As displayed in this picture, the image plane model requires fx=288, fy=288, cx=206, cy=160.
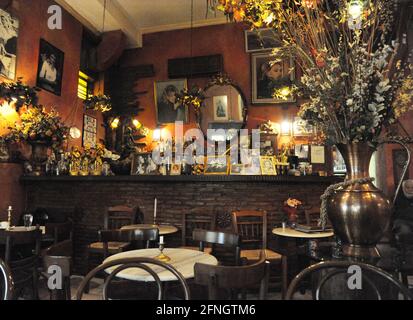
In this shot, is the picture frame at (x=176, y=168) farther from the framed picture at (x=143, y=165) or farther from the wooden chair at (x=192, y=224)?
the wooden chair at (x=192, y=224)

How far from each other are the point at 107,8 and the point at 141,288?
572cm

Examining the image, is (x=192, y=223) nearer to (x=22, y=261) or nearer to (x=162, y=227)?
(x=162, y=227)

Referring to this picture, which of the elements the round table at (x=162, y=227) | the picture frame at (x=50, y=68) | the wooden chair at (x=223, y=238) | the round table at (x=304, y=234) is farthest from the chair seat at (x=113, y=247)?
the picture frame at (x=50, y=68)

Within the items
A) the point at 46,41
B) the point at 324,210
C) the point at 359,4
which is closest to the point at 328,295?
the point at 324,210

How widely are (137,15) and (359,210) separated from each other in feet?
22.4

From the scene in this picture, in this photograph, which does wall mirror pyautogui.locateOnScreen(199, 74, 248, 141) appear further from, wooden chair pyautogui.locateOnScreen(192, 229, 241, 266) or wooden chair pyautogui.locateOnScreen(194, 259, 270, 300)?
wooden chair pyautogui.locateOnScreen(194, 259, 270, 300)

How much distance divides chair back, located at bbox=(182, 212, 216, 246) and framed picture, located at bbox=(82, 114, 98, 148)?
11.7ft

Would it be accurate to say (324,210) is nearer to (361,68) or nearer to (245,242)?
(361,68)

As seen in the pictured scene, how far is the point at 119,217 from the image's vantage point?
397 centimetres

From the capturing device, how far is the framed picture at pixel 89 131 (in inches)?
246

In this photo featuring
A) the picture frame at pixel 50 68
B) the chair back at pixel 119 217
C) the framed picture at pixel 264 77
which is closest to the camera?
the chair back at pixel 119 217

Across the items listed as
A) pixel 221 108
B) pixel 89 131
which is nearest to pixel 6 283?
pixel 89 131

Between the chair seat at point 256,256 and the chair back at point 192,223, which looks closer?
the chair seat at point 256,256

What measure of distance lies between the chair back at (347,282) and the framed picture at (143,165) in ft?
10.7
